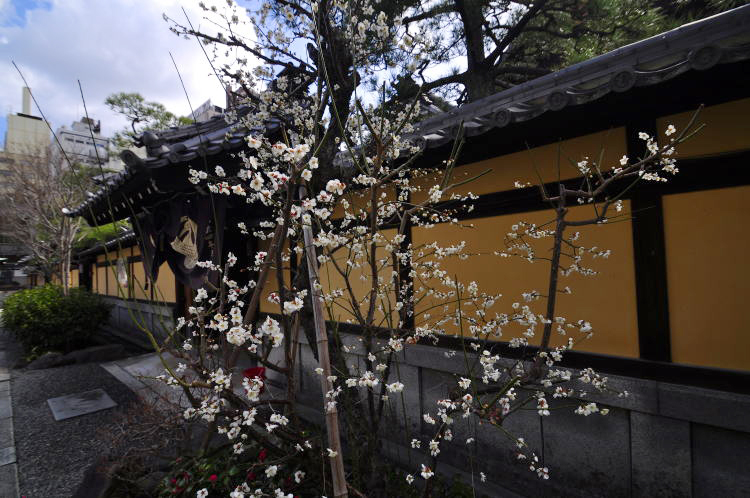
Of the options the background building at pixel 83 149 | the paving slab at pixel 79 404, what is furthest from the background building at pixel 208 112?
the paving slab at pixel 79 404

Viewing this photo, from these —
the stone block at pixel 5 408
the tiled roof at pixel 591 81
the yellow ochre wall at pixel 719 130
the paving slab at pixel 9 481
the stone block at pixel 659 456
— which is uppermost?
the tiled roof at pixel 591 81

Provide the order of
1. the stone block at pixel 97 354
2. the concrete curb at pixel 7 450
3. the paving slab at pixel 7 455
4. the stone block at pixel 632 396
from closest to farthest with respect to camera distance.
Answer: the stone block at pixel 632 396, the concrete curb at pixel 7 450, the paving slab at pixel 7 455, the stone block at pixel 97 354

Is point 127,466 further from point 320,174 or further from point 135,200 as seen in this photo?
point 135,200

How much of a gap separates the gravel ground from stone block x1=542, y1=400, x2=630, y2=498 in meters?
5.21

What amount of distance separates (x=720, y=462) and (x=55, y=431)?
8.83 m

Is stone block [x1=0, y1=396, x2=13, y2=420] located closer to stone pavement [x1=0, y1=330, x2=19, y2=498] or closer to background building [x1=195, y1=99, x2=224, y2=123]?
stone pavement [x1=0, y1=330, x2=19, y2=498]

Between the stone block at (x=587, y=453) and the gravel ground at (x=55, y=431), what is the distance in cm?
521

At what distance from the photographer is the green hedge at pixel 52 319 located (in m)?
11.0

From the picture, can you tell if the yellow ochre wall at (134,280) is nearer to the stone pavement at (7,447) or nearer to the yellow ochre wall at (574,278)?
the stone pavement at (7,447)

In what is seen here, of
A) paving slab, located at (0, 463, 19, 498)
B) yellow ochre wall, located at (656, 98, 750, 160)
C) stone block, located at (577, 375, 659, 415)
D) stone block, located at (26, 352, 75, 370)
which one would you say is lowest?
paving slab, located at (0, 463, 19, 498)

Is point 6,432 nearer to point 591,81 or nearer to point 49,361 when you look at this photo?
point 49,361

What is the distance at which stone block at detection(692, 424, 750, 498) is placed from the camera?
3.00 m

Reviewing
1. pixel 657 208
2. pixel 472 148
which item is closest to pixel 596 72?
pixel 472 148

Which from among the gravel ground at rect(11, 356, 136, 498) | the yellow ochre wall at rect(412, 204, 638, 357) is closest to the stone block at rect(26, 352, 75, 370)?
the gravel ground at rect(11, 356, 136, 498)
